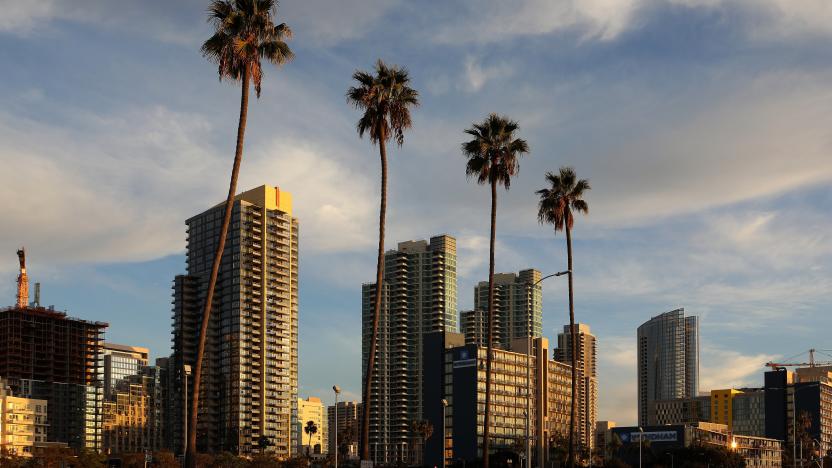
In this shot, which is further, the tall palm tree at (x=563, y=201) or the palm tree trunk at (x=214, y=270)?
the tall palm tree at (x=563, y=201)

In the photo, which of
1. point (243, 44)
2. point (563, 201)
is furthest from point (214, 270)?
point (563, 201)

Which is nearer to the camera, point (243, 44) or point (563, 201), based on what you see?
point (243, 44)

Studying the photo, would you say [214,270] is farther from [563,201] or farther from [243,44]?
[563,201]

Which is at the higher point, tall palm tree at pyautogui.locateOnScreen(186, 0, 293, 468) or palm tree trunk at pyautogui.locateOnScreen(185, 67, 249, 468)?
tall palm tree at pyautogui.locateOnScreen(186, 0, 293, 468)

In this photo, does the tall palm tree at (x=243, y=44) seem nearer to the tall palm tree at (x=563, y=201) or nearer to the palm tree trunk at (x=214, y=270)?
the palm tree trunk at (x=214, y=270)

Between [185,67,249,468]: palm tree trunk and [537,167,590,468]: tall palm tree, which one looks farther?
[537,167,590,468]: tall palm tree

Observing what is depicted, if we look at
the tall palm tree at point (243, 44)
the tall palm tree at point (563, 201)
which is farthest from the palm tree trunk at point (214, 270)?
the tall palm tree at point (563, 201)

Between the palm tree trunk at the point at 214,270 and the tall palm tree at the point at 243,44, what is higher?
the tall palm tree at the point at 243,44

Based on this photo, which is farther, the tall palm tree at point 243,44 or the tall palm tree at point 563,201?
the tall palm tree at point 563,201

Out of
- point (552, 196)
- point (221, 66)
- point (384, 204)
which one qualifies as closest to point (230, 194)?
point (221, 66)

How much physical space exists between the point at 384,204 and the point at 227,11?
18070 mm

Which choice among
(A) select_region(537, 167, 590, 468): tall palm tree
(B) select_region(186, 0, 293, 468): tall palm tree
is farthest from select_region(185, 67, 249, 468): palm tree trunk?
(A) select_region(537, 167, 590, 468): tall palm tree

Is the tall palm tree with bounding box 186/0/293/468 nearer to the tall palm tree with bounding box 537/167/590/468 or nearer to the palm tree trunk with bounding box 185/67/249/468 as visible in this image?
the palm tree trunk with bounding box 185/67/249/468

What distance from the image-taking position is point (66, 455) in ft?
606
